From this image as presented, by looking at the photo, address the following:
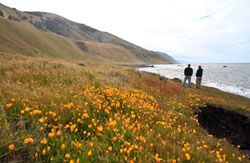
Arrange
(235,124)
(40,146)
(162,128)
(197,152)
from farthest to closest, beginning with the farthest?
(235,124) < (162,128) < (197,152) < (40,146)

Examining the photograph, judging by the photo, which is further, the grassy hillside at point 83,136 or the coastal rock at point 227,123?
the coastal rock at point 227,123

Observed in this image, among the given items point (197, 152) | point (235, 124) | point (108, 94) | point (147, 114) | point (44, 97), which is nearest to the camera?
point (197, 152)

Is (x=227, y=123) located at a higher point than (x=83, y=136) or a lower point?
lower

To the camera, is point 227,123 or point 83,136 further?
point 227,123

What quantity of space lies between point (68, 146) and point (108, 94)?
3330 mm

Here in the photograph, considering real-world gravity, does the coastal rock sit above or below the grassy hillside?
below

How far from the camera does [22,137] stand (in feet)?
10.8

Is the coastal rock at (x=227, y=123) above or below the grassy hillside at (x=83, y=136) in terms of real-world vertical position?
below

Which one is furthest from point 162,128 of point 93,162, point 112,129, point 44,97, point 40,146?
point 44,97

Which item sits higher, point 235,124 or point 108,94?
point 108,94

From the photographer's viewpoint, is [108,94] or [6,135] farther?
[108,94]

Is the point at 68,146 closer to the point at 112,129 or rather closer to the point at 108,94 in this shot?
the point at 112,129

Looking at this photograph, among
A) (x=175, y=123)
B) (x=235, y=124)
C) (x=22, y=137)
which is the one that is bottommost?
(x=235, y=124)

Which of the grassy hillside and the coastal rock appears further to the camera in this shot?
the coastal rock
